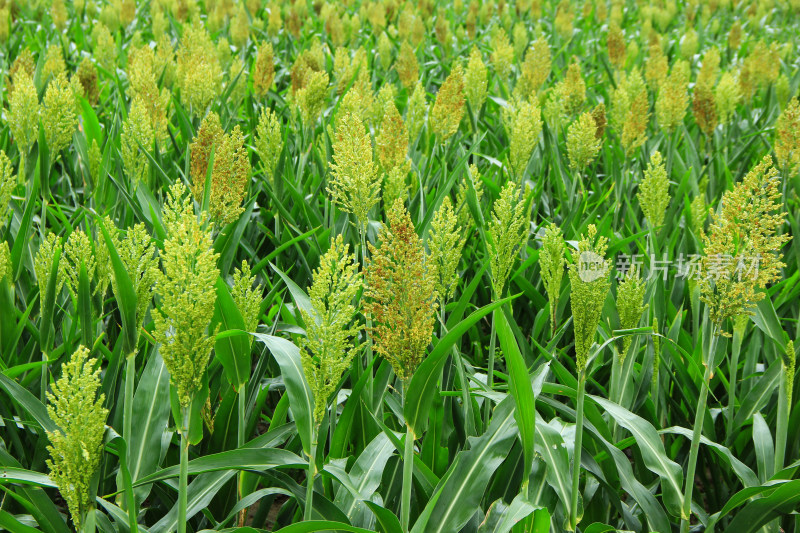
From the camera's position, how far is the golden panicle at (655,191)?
296 centimetres

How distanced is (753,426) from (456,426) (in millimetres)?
915

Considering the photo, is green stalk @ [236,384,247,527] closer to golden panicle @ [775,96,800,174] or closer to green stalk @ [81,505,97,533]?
green stalk @ [81,505,97,533]

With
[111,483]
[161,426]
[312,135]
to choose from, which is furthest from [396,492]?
[312,135]

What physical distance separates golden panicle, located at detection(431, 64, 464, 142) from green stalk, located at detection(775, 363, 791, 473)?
1.74m

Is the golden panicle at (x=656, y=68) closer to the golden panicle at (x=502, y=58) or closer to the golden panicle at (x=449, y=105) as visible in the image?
the golden panicle at (x=502, y=58)

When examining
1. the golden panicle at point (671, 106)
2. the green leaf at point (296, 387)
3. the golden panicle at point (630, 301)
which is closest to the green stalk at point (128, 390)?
the green leaf at point (296, 387)

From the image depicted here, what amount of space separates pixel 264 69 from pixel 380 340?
11.7ft

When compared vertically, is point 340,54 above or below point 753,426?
above

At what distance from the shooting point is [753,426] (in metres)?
2.40

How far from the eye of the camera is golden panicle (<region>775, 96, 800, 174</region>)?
3091 millimetres

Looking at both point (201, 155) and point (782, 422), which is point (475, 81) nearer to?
point (201, 155)

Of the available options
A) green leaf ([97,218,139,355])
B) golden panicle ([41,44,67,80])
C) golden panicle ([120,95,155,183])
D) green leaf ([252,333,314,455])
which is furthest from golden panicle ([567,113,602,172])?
golden panicle ([41,44,67,80])

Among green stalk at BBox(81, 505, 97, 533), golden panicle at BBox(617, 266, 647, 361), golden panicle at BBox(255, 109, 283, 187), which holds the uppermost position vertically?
golden panicle at BBox(255, 109, 283, 187)

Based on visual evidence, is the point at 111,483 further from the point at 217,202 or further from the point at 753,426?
the point at 753,426
